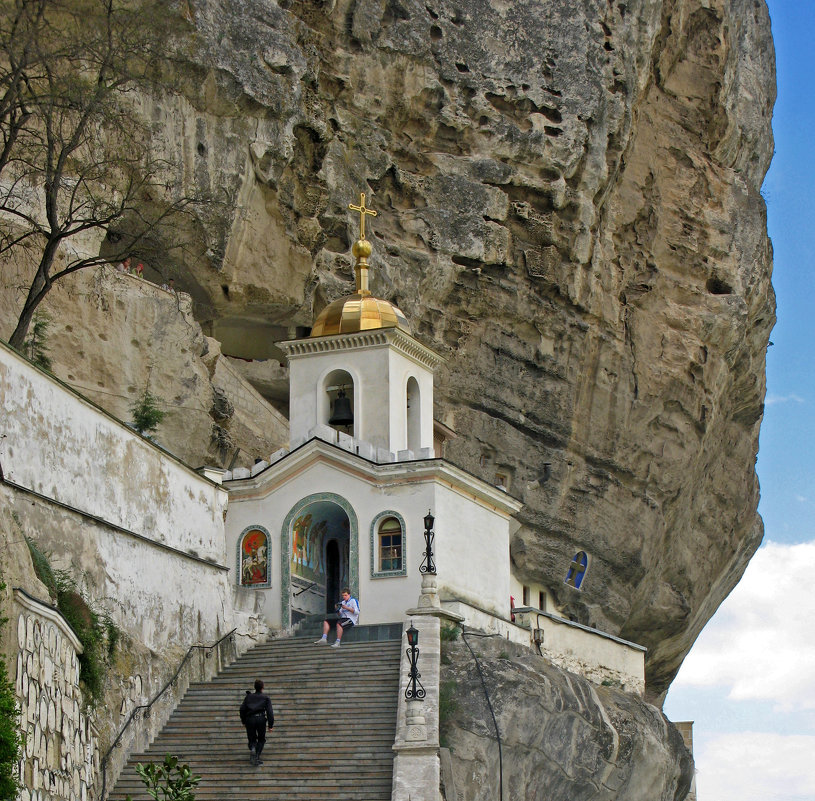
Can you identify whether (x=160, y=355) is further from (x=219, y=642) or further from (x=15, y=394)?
(x=15, y=394)

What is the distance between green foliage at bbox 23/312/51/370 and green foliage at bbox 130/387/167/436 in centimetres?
198

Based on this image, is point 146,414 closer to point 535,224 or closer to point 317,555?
point 317,555

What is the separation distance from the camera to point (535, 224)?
39.4 meters

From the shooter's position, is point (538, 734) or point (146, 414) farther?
point (146, 414)

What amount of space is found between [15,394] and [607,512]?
24.6 metres

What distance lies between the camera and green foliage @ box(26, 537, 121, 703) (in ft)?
62.2

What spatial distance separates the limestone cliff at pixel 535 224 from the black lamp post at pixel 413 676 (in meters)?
11.2

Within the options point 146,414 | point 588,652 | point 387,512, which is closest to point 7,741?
point 387,512

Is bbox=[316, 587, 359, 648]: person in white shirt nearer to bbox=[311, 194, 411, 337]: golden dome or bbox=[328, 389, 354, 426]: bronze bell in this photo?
bbox=[328, 389, 354, 426]: bronze bell

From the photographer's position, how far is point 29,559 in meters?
17.9

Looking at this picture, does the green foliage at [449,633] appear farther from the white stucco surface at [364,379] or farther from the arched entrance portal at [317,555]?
the white stucco surface at [364,379]

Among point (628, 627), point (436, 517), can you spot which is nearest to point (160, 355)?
point (436, 517)

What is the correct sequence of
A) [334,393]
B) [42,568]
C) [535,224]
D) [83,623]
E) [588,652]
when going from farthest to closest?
[535,224], [588,652], [334,393], [83,623], [42,568]

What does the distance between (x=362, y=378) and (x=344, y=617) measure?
591 cm
